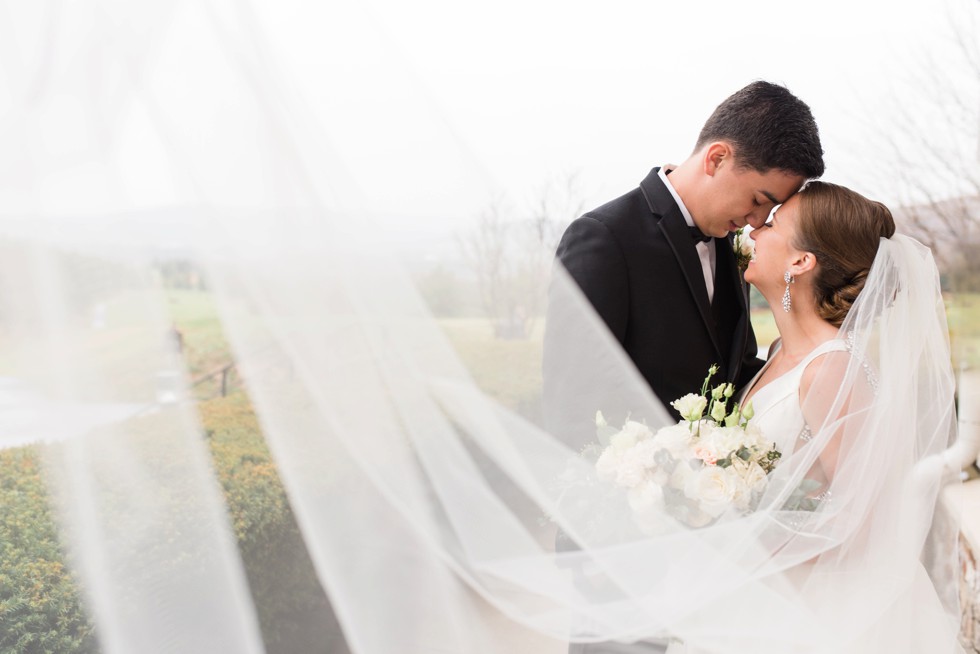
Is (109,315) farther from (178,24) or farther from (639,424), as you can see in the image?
(639,424)

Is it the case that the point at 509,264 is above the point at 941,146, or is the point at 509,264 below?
below

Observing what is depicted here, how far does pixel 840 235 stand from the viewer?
6.61 feet

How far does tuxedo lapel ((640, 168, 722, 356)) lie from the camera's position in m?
2.10

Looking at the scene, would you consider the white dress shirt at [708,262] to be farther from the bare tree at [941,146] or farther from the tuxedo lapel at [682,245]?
the bare tree at [941,146]

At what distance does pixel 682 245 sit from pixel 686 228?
6 centimetres

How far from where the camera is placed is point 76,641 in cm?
188

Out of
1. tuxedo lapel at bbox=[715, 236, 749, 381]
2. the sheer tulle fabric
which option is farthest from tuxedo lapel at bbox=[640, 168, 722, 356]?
the sheer tulle fabric

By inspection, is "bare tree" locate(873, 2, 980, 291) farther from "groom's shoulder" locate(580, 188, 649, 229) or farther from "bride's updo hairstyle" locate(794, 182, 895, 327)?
"groom's shoulder" locate(580, 188, 649, 229)

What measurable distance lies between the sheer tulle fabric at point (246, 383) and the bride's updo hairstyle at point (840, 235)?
102cm

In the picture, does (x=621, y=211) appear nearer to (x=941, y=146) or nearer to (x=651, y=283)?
(x=651, y=283)

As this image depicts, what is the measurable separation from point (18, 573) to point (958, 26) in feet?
14.9

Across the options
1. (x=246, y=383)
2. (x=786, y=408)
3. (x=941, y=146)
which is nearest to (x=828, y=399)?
(x=786, y=408)

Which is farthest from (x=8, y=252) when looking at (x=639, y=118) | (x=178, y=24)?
(x=639, y=118)

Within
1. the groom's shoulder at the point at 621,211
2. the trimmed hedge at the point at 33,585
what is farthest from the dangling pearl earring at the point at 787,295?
the trimmed hedge at the point at 33,585
